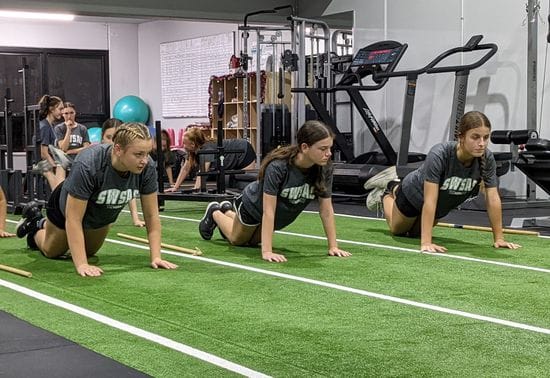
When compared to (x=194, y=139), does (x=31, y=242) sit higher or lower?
lower

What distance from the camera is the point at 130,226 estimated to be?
737cm

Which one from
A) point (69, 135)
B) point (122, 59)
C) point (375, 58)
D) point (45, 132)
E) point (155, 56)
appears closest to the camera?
point (45, 132)

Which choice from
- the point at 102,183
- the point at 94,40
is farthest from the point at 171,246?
the point at 94,40

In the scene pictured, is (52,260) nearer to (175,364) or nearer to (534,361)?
(175,364)

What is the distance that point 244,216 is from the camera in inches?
215

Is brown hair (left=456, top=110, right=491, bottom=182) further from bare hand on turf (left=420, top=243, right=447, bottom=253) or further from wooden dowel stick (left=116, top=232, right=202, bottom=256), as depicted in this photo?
wooden dowel stick (left=116, top=232, right=202, bottom=256)

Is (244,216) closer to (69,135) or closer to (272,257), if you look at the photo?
(272,257)

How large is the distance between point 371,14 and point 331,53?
2.75 ft

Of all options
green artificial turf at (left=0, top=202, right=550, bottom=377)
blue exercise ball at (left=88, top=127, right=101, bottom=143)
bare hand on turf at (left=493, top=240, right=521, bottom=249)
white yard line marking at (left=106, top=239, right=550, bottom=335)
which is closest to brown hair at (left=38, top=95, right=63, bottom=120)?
green artificial turf at (left=0, top=202, right=550, bottom=377)

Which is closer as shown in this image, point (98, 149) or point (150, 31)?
point (98, 149)

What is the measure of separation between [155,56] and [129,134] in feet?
47.1

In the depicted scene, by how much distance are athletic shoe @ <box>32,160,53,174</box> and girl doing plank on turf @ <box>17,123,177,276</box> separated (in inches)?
146

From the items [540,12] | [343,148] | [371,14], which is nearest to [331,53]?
[371,14]

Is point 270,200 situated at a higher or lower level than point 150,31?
lower
